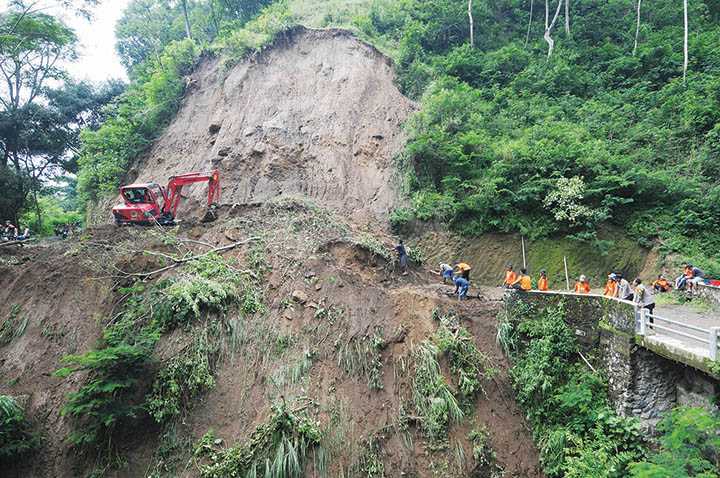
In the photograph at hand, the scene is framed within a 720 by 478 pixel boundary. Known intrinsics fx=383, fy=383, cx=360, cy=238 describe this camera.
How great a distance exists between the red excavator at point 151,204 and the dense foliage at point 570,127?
7.28m

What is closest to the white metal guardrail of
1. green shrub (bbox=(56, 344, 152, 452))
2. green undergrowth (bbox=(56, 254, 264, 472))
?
green undergrowth (bbox=(56, 254, 264, 472))

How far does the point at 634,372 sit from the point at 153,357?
10.3m

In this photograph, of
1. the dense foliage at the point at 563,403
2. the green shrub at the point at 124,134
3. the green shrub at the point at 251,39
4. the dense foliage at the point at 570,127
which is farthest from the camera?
the green shrub at the point at 251,39

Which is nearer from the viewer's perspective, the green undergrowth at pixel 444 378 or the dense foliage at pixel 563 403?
the dense foliage at pixel 563 403

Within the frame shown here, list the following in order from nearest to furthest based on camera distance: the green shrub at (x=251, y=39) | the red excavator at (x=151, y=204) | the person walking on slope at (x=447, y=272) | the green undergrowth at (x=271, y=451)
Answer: the green undergrowth at (x=271, y=451)
the person walking on slope at (x=447, y=272)
the red excavator at (x=151, y=204)
the green shrub at (x=251, y=39)

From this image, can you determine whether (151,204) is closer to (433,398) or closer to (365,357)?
(365,357)

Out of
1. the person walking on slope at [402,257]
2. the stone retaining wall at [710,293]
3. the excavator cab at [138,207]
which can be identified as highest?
the excavator cab at [138,207]

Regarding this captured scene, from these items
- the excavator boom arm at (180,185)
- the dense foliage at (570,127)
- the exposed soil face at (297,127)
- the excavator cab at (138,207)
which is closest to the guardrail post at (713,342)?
the dense foliage at (570,127)

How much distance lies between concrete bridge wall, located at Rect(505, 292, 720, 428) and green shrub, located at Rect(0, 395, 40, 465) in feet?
41.0

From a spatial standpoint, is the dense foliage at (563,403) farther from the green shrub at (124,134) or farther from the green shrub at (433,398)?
the green shrub at (124,134)

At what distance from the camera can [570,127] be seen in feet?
52.2

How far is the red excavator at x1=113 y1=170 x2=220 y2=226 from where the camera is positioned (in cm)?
1395

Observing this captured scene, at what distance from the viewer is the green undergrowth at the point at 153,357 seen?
7871mm

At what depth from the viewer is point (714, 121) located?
1520cm
